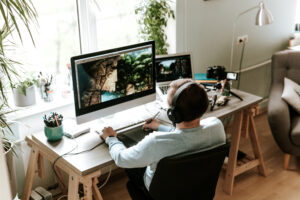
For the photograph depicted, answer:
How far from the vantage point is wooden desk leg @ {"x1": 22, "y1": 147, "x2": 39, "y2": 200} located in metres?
2.43

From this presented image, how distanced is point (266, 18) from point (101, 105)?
1662mm

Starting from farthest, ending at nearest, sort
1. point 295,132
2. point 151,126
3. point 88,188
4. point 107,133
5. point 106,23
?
1. point 295,132
2. point 106,23
3. point 151,126
4. point 107,133
5. point 88,188

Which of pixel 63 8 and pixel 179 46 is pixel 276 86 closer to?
pixel 179 46

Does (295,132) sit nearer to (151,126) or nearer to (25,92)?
(151,126)

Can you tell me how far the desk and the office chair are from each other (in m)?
0.36

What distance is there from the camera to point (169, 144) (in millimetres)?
1852

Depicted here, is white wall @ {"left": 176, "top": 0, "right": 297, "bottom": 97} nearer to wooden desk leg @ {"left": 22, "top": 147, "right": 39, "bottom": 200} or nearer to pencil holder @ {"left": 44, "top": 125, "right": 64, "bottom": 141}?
pencil holder @ {"left": 44, "top": 125, "right": 64, "bottom": 141}

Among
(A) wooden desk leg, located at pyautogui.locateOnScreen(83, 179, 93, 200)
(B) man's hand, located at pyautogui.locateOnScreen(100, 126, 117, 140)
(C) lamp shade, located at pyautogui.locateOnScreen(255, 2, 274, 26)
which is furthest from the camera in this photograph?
(C) lamp shade, located at pyautogui.locateOnScreen(255, 2, 274, 26)

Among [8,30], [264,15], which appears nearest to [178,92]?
[8,30]

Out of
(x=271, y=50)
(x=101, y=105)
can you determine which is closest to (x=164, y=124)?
(x=101, y=105)

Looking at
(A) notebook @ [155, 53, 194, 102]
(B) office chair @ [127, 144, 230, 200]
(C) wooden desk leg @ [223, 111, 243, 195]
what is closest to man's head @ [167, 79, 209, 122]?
(B) office chair @ [127, 144, 230, 200]

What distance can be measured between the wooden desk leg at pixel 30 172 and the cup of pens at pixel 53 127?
0.58 ft

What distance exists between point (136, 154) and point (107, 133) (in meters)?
0.40

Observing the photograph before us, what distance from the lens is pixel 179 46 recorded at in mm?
3246
